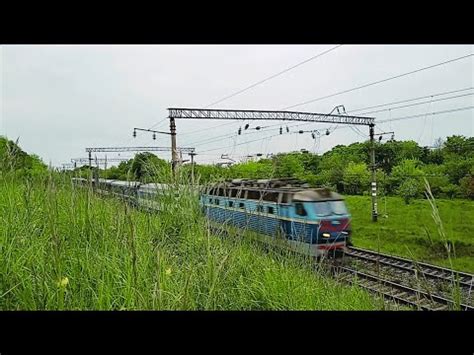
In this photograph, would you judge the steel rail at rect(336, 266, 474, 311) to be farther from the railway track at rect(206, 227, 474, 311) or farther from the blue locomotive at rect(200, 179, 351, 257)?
the blue locomotive at rect(200, 179, 351, 257)

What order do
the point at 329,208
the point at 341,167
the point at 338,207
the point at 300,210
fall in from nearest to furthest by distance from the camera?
1. the point at 341,167
2. the point at 300,210
3. the point at 329,208
4. the point at 338,207

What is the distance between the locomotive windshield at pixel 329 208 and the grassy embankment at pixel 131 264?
152 centimetres

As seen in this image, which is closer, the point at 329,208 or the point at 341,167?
the point at 341,167

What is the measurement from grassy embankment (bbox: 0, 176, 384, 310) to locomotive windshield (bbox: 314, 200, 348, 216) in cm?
152

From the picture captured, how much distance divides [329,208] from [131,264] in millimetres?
2647

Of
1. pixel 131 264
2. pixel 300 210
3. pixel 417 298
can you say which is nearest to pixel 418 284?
pixel 417 298

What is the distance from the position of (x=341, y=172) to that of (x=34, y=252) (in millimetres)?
1972

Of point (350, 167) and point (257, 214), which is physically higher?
point (350, 167)

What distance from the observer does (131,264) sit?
1392mm

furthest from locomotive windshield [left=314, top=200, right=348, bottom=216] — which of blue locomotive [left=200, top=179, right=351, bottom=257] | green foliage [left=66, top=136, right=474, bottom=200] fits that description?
green foliage [left=66, top=136, right=474, bottom=200]

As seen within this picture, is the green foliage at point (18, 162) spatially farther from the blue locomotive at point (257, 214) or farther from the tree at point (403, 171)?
the tree at point (403, 171)

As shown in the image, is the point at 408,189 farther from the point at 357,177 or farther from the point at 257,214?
the point at 257,214
